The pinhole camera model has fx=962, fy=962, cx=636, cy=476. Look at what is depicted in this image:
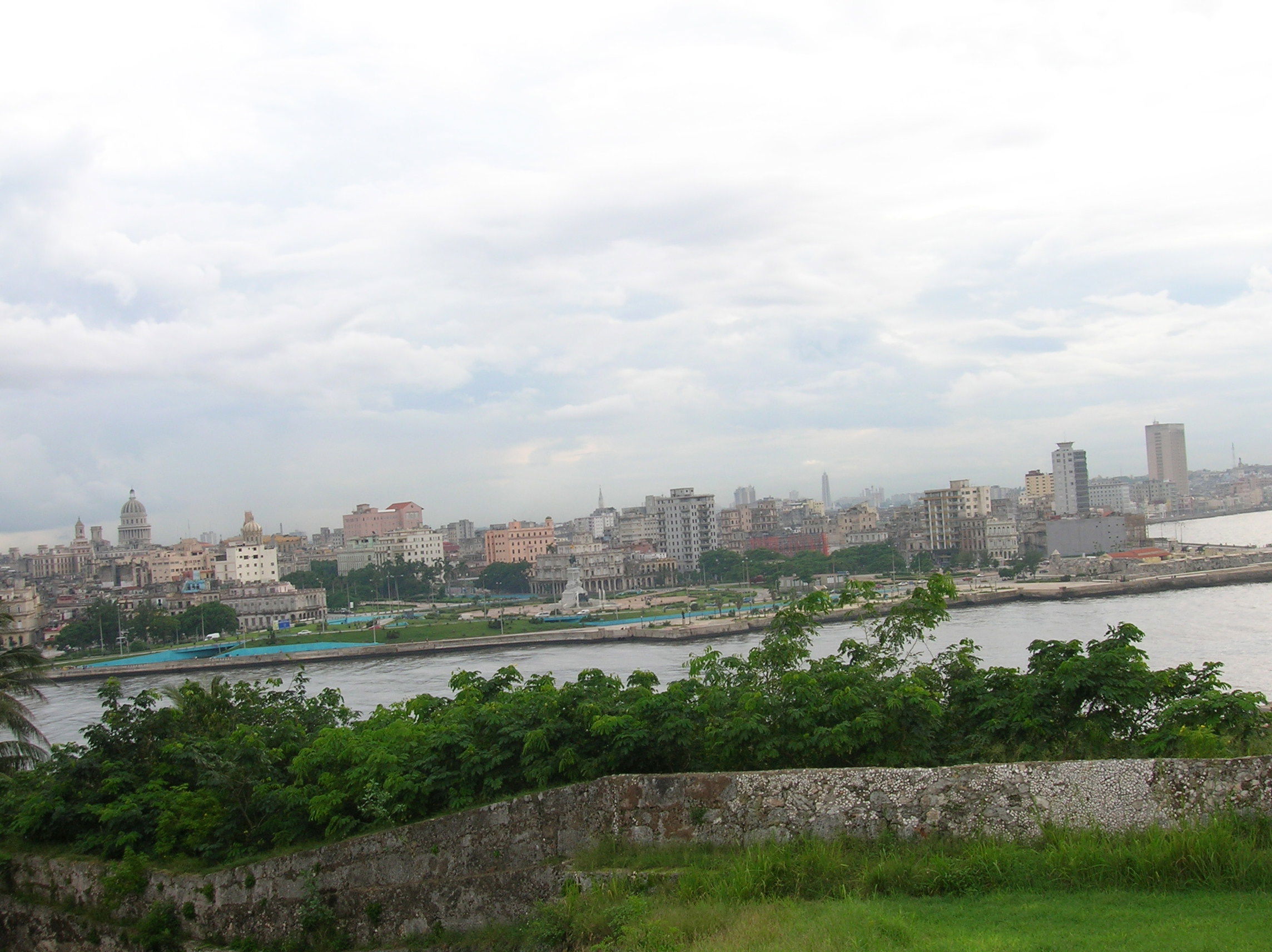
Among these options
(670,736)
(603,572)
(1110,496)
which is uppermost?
(1110,496)

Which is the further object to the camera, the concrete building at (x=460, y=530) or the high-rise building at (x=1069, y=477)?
the concrete building at (x=460, y=530)

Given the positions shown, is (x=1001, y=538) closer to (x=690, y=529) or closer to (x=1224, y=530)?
(x=690, y=529)

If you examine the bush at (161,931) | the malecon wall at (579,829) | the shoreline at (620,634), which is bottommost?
the shoreline at (620,634)

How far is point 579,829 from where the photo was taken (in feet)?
16.4

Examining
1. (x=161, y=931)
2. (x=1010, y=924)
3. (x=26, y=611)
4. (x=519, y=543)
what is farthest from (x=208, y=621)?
(x=1010, y=924)

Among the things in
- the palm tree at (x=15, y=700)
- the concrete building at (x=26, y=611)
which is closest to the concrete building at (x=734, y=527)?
the concrete building at (x=26, y=611)

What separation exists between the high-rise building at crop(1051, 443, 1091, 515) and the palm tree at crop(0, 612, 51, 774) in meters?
93.2

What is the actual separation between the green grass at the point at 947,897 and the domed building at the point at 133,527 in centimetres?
11622

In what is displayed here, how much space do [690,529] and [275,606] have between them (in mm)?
33934

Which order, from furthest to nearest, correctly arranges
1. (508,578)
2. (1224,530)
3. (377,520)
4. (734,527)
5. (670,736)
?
(377,520), (1224,530), (734,527), (508,578), (670,736)

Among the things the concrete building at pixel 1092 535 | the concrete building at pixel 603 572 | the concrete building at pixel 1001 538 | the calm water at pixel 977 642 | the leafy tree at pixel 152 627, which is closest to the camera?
the calm water at pixel 977 642

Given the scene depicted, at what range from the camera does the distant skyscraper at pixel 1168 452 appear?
501 ft

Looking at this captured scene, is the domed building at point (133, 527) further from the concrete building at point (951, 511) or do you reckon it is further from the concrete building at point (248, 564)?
the concrete building at point (951, 511)

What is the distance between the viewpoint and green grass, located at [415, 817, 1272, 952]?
10.7ft
